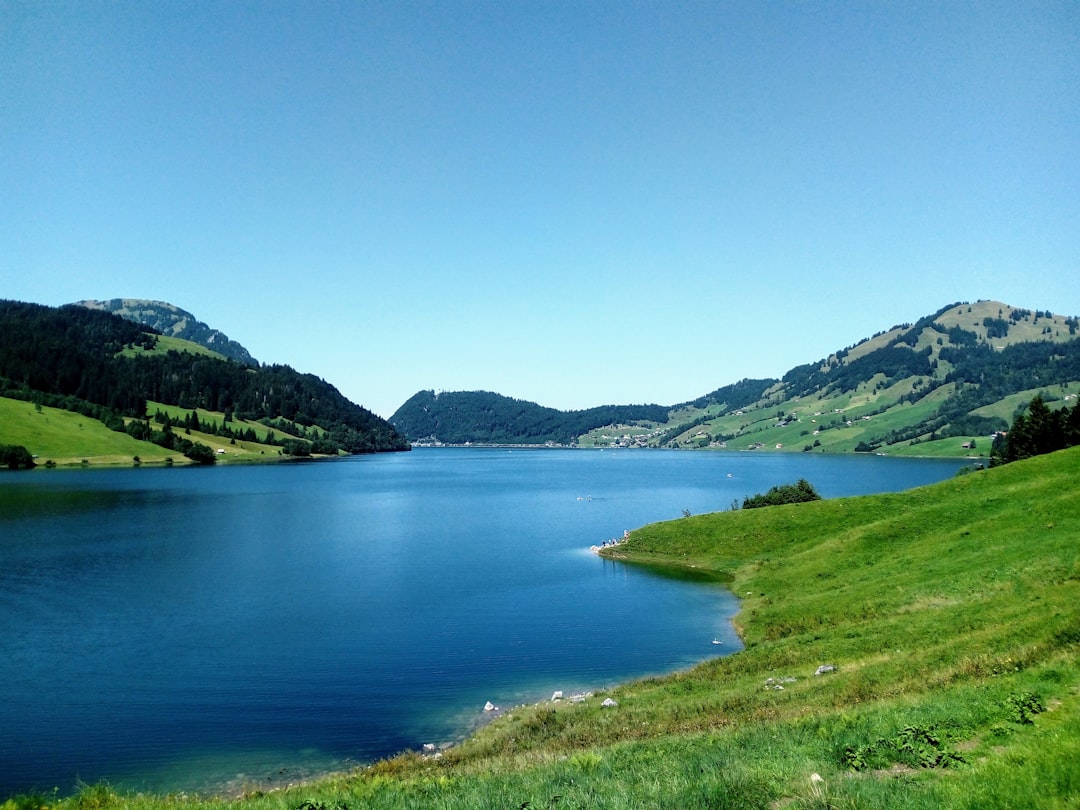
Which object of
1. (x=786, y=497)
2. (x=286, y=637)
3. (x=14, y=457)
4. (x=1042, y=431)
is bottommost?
(x=286, y=637)

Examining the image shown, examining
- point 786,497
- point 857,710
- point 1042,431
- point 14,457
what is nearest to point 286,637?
point 857,710

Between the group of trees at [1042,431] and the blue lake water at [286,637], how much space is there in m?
52.6

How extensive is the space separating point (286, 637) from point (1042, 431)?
9199cm

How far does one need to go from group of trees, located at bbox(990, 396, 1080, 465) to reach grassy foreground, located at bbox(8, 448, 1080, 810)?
29.9 metres

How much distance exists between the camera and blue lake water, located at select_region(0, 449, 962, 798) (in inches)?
1201

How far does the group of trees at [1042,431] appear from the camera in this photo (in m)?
79.3

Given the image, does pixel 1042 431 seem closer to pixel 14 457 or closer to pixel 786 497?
pixel 786 497

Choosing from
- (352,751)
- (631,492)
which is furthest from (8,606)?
(631,492)

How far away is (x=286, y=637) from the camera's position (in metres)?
47.0

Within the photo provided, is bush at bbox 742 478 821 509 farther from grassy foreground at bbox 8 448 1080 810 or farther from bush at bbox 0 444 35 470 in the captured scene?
bush at bbox 0 444 35 470

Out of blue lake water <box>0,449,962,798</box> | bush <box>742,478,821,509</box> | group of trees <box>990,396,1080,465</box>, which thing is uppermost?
group of trees <box>990,396,1080,465</box>

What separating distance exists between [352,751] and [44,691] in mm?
20238

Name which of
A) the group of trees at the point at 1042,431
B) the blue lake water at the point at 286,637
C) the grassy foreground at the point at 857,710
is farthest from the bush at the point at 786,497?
the grassy foreground at the point at 857,710

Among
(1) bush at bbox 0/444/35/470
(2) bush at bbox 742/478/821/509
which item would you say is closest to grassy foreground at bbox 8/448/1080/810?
(2) bush at bbox 742/478/821/509
